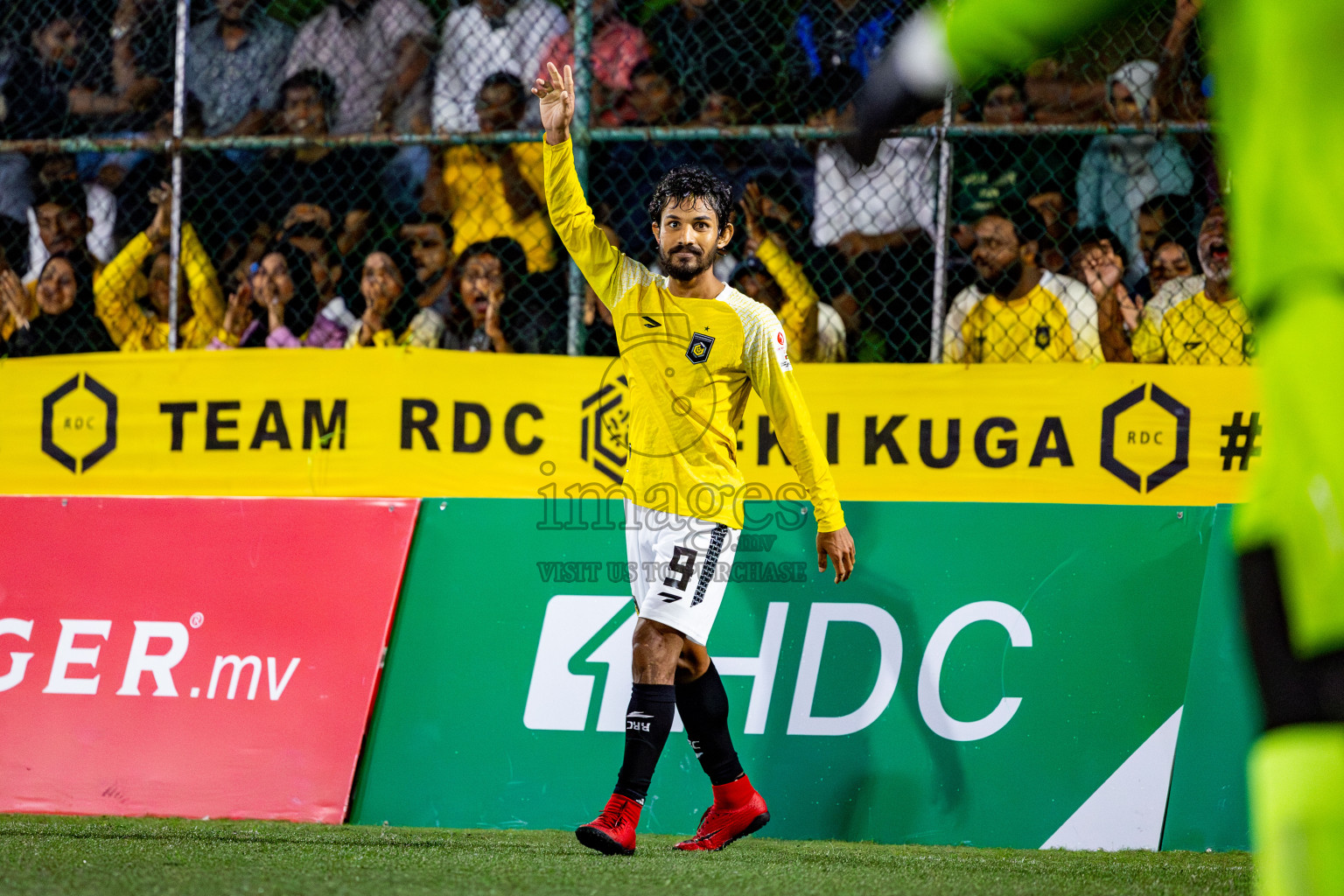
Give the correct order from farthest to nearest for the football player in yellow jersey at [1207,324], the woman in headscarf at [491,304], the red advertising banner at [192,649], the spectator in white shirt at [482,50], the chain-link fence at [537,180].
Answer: the spectator in white shirt at [482,50]
the woman in headscarf at [491,304]
the chain-link fence at [537,180]
the football player in yellow jersey at [1207,324]
the red advertising banner at [192,649]

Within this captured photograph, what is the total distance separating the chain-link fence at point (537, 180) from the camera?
5484 mm

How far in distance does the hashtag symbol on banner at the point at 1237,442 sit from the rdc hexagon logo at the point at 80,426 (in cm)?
449

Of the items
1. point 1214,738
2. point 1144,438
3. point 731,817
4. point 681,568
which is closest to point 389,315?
point 681,568

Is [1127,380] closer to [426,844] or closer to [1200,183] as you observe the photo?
[1200,183]

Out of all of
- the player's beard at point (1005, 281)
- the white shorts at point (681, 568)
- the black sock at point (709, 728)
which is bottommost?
the black sock at point (709, 728)

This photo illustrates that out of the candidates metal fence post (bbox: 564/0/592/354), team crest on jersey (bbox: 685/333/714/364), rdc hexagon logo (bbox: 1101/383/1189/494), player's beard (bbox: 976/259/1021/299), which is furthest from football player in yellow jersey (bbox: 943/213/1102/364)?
team crest on jersey (bbox: 685/333/714/364)

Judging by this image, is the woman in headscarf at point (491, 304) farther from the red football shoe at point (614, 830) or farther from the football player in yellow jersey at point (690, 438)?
the red football shoe at point (614, 830)

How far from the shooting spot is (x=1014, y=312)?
5500 mm

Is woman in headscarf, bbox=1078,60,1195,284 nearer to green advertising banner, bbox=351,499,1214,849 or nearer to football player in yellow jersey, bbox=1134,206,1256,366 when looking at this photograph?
football player in yellow jersey, bbox=1134,206,1256,366

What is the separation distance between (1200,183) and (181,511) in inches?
167

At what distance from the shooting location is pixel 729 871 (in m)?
3.43

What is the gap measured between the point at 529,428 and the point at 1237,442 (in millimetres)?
2729

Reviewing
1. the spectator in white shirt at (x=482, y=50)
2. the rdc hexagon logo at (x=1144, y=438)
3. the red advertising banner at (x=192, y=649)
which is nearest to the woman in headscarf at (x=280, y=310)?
the spectator in white shirt at (x=482, y=50)

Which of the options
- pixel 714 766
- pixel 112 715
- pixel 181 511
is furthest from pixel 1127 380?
pixel 112 715
